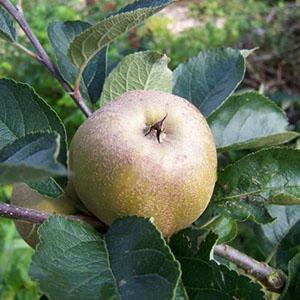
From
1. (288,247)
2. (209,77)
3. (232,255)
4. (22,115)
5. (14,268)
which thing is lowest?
(14,268)

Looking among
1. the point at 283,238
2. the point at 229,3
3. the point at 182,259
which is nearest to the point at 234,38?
the point at 229,3

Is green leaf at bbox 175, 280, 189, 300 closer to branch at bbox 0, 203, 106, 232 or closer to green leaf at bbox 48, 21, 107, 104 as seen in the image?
branch at bbox 0, 203, 106, 232

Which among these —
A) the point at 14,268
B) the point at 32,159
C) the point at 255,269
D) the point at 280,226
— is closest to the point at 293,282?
the point at 255,269

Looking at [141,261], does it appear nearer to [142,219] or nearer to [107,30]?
[142,219]

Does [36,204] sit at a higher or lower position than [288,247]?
higher

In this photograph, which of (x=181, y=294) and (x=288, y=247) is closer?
(x=181, y=294)

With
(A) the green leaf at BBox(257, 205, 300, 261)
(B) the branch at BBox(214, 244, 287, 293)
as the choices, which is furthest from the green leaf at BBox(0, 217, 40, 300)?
(B) the branch at BBox(214, 244, 287, 293)

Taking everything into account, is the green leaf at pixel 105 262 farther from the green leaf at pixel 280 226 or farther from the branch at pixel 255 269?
the green leaf at pixel 280 226
